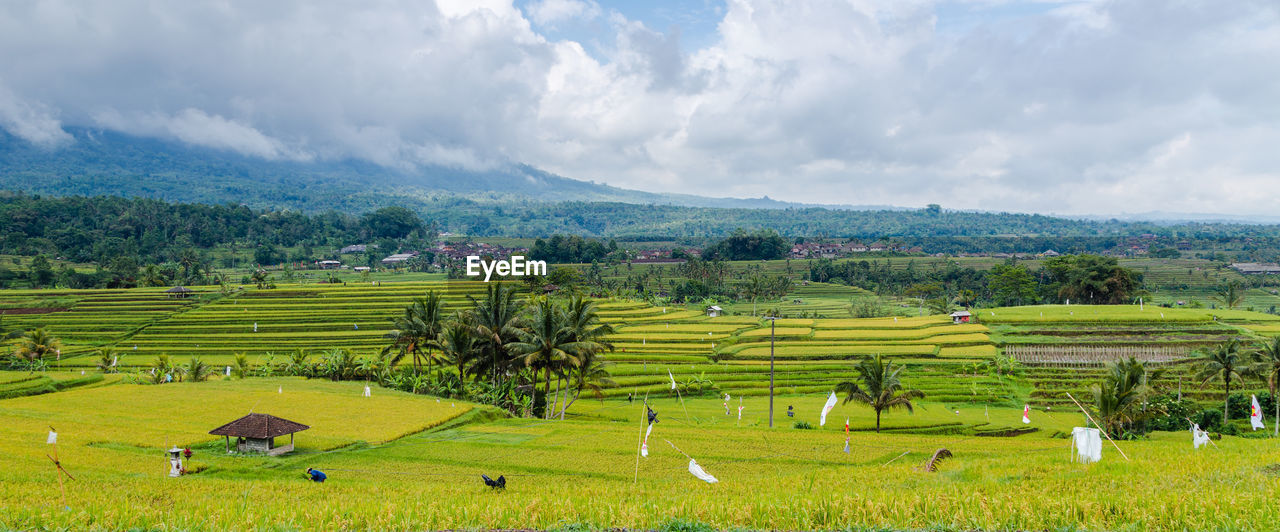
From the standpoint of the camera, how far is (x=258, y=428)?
20.6 m

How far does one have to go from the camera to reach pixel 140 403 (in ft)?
93.6

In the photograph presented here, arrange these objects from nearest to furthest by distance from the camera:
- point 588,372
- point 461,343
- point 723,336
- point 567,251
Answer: point 588,372 < point 461,343 < point 723,336 < point 567,251

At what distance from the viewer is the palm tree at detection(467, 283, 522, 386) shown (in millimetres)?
33125

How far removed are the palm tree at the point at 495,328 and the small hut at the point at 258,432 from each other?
1234 centimetres

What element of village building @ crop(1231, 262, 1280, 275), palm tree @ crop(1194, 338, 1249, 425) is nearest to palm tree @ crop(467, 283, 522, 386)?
palm tree @ crop(1194, 338, 1249, 425)

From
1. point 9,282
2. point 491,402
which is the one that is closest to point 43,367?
point 491,402

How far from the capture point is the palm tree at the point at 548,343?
1201 inches

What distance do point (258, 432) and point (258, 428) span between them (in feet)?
0.63

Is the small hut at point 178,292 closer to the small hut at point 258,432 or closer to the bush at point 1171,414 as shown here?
the small hut at point 258,432

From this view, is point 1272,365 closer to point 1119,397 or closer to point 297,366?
point 1119,397

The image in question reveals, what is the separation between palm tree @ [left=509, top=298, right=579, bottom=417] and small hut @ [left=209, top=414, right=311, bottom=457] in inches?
421

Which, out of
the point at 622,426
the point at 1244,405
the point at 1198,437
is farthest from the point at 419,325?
the point at 1244,405

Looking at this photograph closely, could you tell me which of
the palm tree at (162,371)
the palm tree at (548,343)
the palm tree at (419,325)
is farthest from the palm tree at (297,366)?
the palm tree at (548,343)

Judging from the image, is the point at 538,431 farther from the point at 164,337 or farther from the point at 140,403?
the point at 164,337
